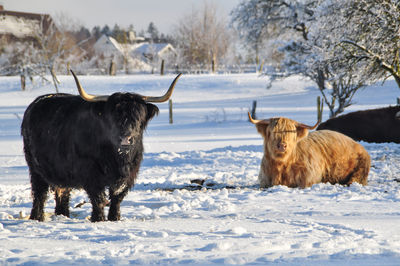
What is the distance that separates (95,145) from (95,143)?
0.06 ft

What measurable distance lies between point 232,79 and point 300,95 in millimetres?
7033

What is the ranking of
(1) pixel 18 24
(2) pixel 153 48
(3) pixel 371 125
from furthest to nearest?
1. (2) pixel 153 48
2. (1) pixel 18 24
3. (3) pixel 371 125

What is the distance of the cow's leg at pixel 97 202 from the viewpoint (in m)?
4.27

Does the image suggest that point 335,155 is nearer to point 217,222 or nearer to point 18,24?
point 217,222

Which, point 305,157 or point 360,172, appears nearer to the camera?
point 305,157

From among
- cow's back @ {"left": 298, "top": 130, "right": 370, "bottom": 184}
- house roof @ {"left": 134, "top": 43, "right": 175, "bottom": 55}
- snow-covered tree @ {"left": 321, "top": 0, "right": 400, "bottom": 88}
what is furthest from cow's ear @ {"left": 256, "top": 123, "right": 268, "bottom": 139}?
house roof @ {"left": 134, "top": 43, "right": 175, "bottom": 55}

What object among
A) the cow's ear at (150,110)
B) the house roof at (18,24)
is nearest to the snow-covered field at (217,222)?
Answer: the cow's ear at (150,110)

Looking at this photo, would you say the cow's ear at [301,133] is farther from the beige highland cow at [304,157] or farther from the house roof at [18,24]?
the house roof at [18,24]

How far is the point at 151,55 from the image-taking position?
6431 cm

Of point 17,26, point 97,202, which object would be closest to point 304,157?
point 97,202

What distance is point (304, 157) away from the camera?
6.14 metres

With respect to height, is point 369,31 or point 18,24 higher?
point 18,24

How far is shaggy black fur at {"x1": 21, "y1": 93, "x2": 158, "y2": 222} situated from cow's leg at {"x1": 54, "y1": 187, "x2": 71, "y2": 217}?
226 millimetres

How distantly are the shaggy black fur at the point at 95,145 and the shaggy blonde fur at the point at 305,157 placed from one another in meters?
2.12
